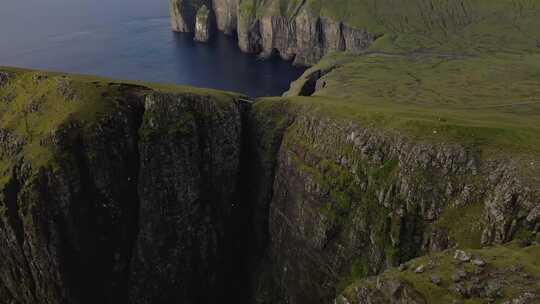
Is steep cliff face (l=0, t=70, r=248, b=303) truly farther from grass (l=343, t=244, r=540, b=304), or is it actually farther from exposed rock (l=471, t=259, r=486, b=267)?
exposed rock (l=471, t=259, r=486, b=267)

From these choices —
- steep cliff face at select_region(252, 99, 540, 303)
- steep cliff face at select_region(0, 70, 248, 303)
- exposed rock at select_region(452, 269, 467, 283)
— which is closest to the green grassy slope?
steep cliff face at select_region(252, 99, 540, 303)

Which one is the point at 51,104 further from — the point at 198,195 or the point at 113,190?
the point at 198,195

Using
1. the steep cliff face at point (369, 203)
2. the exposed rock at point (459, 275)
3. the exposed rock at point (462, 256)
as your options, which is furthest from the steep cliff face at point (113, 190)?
the exposed rock at point (459, 275)

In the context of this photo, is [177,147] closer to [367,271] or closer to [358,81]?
[367,271]

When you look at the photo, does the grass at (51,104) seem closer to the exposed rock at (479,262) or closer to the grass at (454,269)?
the grass at (454,269)

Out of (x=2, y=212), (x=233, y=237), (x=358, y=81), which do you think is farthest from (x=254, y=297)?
(x=358, y=81)
